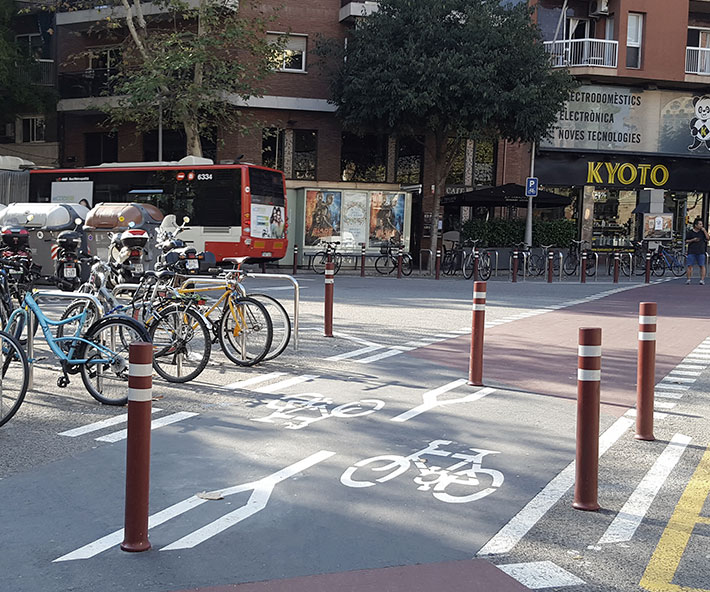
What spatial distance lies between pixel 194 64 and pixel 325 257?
7657 mm

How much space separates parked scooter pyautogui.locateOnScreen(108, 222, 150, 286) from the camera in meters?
11.2

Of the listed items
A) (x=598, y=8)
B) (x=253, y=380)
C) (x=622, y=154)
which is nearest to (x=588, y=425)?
(x=253, y=380)

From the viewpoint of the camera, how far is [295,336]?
10.9 metres

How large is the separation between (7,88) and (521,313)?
82.3 ft

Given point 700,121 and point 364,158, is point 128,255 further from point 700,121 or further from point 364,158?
point 700,121

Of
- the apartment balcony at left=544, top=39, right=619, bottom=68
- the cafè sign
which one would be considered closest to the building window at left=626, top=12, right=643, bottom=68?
the apartment balcony at left=544, top=39, right=619, bottom=68

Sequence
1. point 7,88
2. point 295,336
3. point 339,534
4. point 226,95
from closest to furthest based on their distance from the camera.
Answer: point 339,534 < point 295,336 < point 226,95 < point 7,88

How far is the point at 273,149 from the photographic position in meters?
33.9

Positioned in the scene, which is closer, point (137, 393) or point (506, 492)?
point (137, 393)

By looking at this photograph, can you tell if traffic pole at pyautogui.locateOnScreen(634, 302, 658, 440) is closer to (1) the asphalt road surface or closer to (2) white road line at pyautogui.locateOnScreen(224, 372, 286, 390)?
(1) the asphalt road surface

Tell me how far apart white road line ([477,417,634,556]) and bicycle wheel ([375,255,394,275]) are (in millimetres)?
23779

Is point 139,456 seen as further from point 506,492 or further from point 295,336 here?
point 295,336

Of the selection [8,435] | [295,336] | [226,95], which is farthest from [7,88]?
[8,435]

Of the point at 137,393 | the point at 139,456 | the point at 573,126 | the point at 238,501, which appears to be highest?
the point at 573,126
